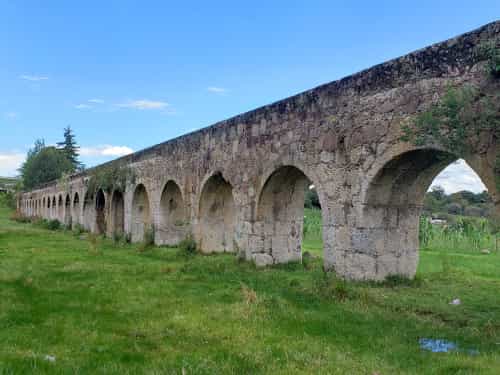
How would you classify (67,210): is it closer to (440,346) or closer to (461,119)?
(461,119)

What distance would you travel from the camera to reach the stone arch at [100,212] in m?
19.5

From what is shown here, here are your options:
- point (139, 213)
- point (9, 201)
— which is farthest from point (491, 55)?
point (9, 201)

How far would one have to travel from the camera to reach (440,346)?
13.7 feet

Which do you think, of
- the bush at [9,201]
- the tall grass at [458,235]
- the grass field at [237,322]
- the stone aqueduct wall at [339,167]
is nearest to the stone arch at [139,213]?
the stone aqueduct wall at [339,167]

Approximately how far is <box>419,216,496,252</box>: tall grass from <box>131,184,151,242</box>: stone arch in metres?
9.34

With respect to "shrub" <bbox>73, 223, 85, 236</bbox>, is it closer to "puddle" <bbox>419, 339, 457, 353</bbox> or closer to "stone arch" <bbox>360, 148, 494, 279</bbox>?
"stone arch" <bbox>360, 148, 494, 279</bbox>

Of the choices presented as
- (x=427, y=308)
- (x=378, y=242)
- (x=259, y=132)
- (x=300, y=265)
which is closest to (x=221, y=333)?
(x=427, y=308)

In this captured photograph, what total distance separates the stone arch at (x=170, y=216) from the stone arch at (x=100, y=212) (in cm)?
700

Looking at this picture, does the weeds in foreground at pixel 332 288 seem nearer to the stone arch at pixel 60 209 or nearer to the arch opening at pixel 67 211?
the arch opening at pixel 67 211

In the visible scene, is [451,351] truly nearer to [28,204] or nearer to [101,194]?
[101,194]

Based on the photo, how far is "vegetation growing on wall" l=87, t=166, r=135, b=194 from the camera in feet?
52.3

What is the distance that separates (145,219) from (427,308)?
1160 cm

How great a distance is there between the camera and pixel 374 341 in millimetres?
4258

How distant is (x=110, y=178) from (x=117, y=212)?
1.33 metres
